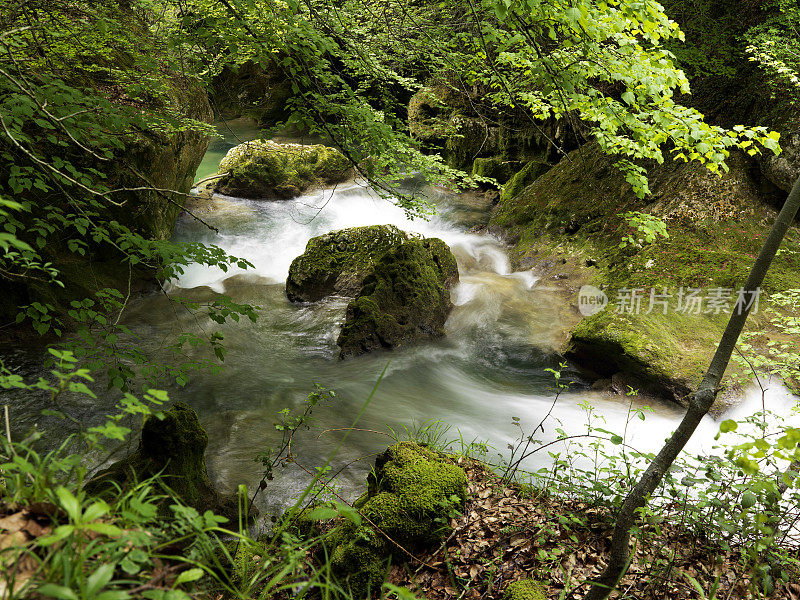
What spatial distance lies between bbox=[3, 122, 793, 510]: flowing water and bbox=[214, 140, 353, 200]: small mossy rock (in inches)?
109

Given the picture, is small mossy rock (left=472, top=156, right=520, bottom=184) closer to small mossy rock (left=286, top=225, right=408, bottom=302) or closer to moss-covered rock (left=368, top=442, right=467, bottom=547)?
small mossy rock (left=286, top=225, right=408, bottom=302)

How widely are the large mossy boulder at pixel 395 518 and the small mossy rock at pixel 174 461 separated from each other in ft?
4.06

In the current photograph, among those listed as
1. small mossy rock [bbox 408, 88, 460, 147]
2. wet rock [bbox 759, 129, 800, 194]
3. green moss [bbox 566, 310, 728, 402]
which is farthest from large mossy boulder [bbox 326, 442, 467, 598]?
small mossy rock [bbox 408, 88, 460, 147]

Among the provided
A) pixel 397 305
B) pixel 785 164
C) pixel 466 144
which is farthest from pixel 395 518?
pixel 466 144

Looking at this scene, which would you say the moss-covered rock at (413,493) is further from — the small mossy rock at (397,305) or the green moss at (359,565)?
the small mossy rock at (397,305)

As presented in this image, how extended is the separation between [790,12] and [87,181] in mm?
9376

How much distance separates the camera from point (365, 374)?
659cm

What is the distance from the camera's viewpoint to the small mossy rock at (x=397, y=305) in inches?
277

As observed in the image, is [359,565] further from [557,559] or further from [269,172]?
[269,172]

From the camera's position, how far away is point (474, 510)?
3.09 m

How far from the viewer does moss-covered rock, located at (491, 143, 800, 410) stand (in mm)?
6262

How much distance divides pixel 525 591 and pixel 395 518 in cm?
87

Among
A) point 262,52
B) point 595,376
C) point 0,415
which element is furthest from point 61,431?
point 595,376

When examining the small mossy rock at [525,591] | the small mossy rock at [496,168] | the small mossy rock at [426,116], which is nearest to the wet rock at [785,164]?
the small mossy rock at [496,168]
